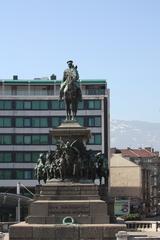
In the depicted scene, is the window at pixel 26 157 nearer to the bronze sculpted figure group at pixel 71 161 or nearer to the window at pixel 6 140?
the window at pixel 6 140

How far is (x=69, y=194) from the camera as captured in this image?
5222 centimetres

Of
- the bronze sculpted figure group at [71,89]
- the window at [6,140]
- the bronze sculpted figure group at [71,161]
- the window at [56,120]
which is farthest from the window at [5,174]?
the bronze sculpted figure group at [71,161]

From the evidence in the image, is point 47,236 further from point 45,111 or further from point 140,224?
point 45,111

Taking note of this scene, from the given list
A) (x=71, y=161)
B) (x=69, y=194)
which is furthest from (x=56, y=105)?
(x=69, y=194)

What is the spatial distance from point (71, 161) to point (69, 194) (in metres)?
2.64

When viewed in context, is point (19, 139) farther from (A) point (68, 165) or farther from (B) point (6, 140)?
(A) point (68, 165)

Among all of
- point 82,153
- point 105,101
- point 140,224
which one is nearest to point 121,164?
point 105,101

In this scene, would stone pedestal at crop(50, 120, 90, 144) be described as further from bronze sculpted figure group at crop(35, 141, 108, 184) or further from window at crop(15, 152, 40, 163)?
window at crop(15, 152, 40, 163)

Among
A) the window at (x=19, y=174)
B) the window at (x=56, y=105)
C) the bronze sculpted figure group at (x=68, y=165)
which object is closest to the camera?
the bronze sculpted figure group at (x=68, y=165)

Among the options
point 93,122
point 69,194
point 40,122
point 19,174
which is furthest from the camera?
point 93,122

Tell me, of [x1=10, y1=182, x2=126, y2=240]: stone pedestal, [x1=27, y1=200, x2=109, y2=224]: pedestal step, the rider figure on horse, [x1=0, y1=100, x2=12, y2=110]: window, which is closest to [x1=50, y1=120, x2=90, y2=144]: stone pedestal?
the rider figure on horse

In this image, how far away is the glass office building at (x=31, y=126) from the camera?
394 feet

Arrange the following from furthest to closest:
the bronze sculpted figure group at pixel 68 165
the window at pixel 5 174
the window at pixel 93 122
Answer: the window at pixel 93 122 → the window at pixel 5 174 → the bronze sculpted figure group at pixel 68 165

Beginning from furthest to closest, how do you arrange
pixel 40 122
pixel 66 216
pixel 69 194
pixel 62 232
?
pixel 40 122
pixel 69 194
pixel 66 216
pixel 62 232
